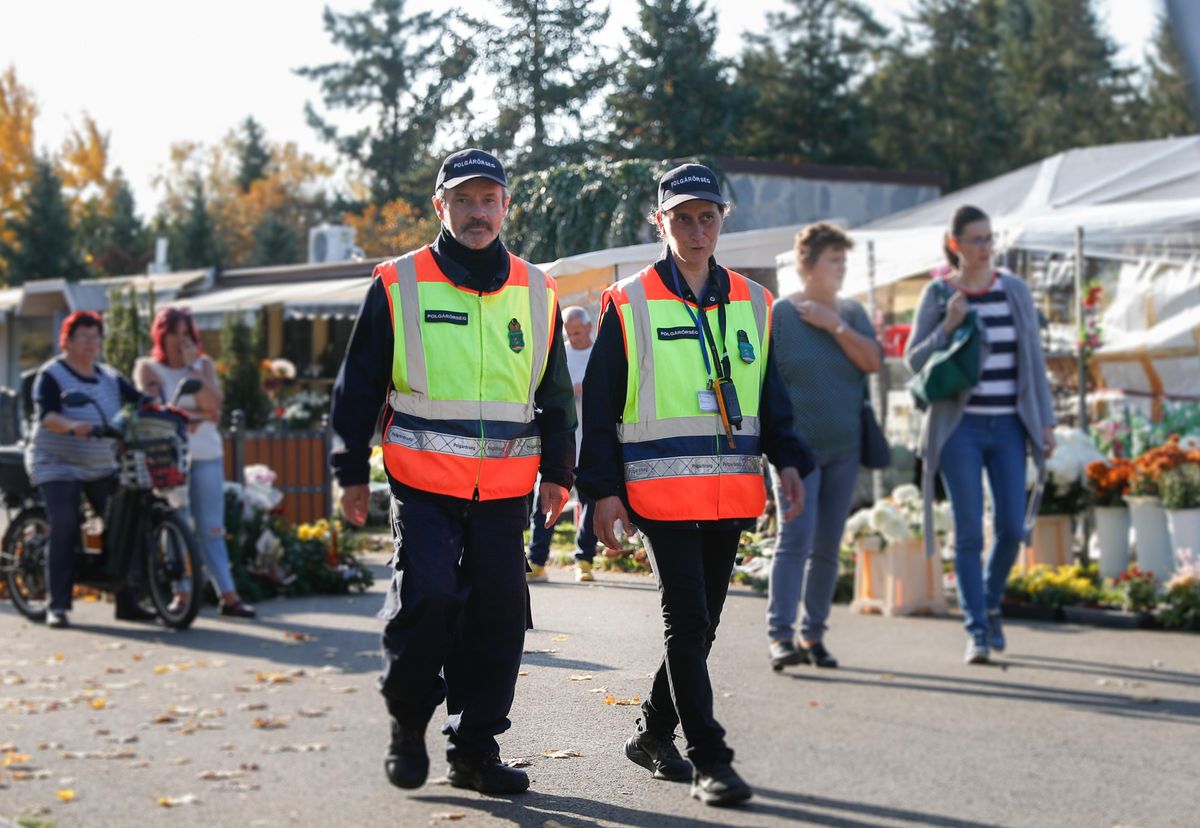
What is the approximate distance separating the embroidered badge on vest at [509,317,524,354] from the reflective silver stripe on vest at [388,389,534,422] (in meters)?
0.06

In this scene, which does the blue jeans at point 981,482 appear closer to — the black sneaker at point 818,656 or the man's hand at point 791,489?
the black sneaker at point 818,656

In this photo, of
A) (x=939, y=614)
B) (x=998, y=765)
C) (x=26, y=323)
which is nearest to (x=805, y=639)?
(x=998, y=765)

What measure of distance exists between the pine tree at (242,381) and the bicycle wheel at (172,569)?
232 inches

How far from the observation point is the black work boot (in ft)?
6.22

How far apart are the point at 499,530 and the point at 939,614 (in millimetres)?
8305

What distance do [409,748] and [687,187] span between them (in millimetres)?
708

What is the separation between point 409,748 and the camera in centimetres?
190

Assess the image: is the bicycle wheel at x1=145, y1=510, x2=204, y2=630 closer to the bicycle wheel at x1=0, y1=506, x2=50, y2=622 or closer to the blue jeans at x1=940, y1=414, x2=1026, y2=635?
the bicycle wheel at x1=0, y1=506, x2=50, y2=622

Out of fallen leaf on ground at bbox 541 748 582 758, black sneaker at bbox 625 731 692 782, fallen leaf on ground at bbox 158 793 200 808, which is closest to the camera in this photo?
black sneaker at bbox 625 731 692 782

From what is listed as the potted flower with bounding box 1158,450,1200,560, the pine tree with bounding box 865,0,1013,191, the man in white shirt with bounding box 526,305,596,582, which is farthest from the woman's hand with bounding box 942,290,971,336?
the pine tree with bounding box 865,0,1013,191

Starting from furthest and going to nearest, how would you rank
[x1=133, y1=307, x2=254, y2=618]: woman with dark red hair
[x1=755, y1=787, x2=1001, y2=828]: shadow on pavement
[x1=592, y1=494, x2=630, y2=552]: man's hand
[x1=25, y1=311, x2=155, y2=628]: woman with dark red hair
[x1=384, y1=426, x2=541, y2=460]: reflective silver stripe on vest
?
1. [x1=133, y1=307, x2=254, y2=618]: woman with dark red hair
2. [x1=25, y1=311, x2=155, y2=628]: woman with dark red hair
3. [x1=755, y1=787, x2=1001, y2=828]: shadow on pavement
4. [x1=592, y1=494, x2=630, y2=552]: man's hand
5. [x1=384, y1=426, x2=541, y2=460]: reflective silver stripe on vest

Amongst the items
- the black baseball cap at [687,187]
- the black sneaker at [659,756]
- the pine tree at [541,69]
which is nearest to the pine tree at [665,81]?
the pine tree at [541,69]

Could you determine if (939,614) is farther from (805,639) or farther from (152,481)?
(152,481)

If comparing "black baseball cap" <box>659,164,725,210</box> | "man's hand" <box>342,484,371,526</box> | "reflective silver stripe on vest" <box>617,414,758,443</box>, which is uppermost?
"black baseball cap" <box>659,164,725,210</box>
